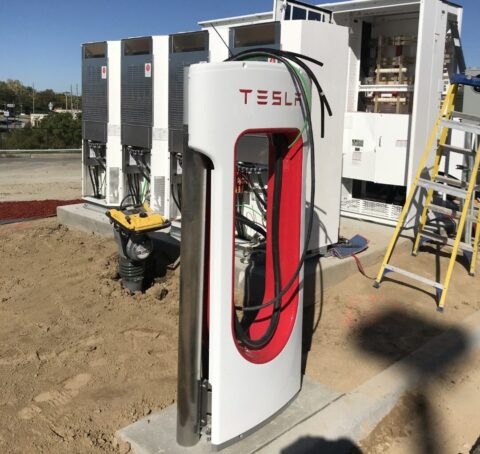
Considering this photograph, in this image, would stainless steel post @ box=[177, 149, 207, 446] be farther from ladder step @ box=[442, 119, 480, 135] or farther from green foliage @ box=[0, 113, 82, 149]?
green foliage @ box=[0, 113, 82, 149]

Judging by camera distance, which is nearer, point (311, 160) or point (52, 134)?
point (311, 160)

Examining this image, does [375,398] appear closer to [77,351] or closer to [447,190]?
[77,351]

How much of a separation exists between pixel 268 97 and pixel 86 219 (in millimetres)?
5456

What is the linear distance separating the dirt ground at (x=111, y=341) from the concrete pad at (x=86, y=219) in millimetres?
829

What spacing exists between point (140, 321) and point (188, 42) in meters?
3.10

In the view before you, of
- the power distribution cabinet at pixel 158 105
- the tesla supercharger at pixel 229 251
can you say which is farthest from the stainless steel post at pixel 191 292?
the power distribution cabinet at pixel 158 105

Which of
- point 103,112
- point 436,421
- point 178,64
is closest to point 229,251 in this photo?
point 436,421

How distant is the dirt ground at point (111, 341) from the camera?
3.45 m

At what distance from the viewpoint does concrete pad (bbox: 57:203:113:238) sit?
7.50 meters

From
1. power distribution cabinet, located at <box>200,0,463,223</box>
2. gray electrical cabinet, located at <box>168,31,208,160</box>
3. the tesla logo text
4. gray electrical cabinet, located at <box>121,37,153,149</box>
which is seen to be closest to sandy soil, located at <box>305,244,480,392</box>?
power distribution cabinet, located at <box>200,0,463,223</box>

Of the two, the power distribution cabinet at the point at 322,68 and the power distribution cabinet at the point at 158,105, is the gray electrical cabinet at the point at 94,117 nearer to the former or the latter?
the power distribution cabinet at the point at 158,105

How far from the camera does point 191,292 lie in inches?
113

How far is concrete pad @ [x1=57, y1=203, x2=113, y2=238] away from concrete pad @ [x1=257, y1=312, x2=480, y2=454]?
4461mm

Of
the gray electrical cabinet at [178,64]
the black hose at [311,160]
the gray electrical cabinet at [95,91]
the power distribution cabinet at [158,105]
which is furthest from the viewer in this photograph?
the gray electrical cabinet at [95,91]
